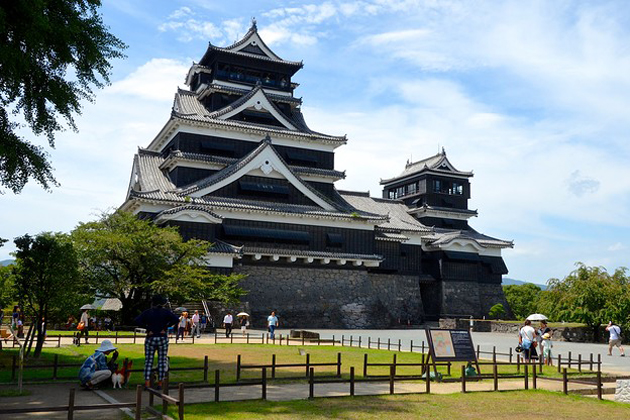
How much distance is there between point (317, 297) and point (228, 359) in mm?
22995

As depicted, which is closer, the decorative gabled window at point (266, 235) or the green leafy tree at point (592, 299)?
the green leafy tree at point (592, 299)

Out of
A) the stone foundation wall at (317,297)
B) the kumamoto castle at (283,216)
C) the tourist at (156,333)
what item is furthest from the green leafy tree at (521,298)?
the tourist at (156,333)

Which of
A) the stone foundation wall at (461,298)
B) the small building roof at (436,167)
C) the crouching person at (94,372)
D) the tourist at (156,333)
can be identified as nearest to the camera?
the tourist at (156,333)

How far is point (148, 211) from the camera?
39.6 metres

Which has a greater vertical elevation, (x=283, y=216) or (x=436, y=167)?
(x=436, y=167)

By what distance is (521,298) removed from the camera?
73.0m

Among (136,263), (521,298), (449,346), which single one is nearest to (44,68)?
(449,346)

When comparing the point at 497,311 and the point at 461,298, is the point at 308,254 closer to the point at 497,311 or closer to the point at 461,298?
the point at 461,298

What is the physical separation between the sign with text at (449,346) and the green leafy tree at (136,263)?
18958 millimetres

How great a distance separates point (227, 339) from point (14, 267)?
40.4 ft

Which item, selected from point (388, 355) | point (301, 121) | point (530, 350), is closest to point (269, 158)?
point (301, 121)

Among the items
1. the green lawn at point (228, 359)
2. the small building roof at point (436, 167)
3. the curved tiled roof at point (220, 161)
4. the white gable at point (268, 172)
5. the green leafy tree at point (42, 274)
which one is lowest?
the green lawn at point (228, 359)

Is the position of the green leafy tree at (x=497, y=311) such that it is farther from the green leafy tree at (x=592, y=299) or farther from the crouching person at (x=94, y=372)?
the crouching person at (x=94, y=372)

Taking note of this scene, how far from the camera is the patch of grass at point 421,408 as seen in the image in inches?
446
